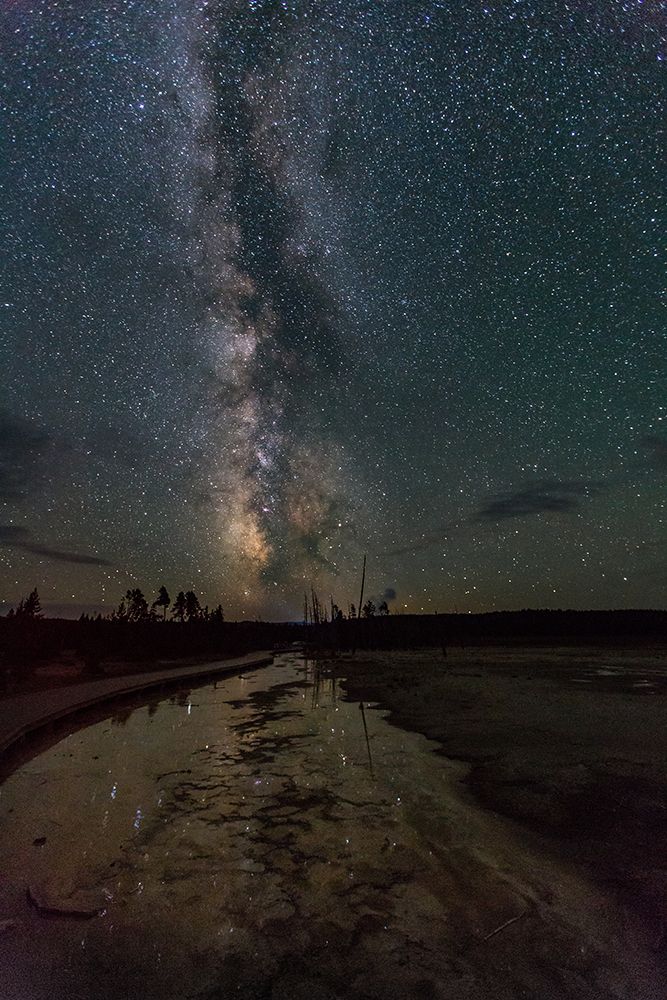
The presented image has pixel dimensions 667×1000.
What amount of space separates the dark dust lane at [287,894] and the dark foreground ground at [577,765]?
1.42 ft

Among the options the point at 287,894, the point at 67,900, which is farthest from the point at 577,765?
the point at 67,900

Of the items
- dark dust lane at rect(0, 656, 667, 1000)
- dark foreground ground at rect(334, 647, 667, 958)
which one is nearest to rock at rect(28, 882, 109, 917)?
dark dust lane at rect(0, 656, 667, 1000)

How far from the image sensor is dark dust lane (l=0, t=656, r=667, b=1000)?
4012 mm

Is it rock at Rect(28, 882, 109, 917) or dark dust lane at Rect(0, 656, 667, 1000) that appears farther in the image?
rock at Rect(28, 882, 109, 917)

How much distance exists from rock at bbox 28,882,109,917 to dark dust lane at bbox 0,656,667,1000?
0.02 m

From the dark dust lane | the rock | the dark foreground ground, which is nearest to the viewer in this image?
the dark dust lane

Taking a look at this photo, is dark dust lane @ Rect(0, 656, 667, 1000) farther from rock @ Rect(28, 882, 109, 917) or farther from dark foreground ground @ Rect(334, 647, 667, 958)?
dark foreground ground @ Rect(334, 647, 667, 958)

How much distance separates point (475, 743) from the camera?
40.1ft

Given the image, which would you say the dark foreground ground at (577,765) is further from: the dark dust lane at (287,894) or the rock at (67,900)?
the rock at (67,900)

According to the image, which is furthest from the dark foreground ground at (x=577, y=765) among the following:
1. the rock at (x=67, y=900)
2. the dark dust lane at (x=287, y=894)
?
the rock at (x=67, y=900)

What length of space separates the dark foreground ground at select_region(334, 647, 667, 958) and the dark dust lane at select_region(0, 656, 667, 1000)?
0.43m

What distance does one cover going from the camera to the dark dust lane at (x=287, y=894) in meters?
4.01

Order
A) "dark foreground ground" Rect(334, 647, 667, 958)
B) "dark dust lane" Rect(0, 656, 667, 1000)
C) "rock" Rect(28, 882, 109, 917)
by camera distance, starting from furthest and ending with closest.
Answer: "dark foreground ground" Rect(334, 647, 667, 958) → "rock" Rect(28, 882, 109, 917) → "dark dust lane" Rect(0, 656, 667, 1000)

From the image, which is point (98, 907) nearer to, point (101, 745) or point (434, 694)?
point (101, 745)
